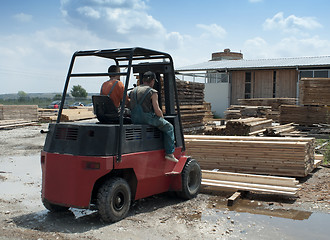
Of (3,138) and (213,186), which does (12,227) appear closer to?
(213,186)

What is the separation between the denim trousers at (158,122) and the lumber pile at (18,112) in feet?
71.8

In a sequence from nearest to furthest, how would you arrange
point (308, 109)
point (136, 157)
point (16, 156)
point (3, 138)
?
point (136, 157)
point (16, 156)
point (3, 138)
point (308, 109)

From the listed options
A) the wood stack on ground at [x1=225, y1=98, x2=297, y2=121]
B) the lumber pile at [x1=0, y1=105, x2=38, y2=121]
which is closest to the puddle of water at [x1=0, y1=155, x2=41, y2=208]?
the wood stack on ground at [x1=225, y1=98, x2=297, y2=121]

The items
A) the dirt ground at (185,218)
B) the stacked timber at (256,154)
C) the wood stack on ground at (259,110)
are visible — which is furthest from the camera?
the wood stack on ground at (259,110)

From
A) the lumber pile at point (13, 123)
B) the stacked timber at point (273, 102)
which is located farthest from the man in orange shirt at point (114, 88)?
the stacked timber at point (273, 102)

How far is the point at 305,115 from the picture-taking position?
63.1ft

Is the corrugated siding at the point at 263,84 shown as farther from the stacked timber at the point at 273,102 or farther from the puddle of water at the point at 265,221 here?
the puddle of water at the point at 265,221

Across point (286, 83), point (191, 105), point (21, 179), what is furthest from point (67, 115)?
point (21, 179)

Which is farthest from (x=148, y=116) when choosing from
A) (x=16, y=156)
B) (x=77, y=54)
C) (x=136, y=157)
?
(x=16, y=156)

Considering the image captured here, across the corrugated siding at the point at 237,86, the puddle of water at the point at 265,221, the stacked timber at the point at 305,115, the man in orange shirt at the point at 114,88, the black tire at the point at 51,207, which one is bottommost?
the puddle of water at the point at 265,221

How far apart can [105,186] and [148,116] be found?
4.30 feet

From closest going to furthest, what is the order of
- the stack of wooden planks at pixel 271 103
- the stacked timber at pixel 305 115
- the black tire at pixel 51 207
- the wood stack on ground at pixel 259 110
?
1. the black tire at pixel 51 207
2. the stacked timber at pixel 305 115
3. the wood stack on ground at pixel 259 110
4. the stack of wooden planks at pixel 271 103

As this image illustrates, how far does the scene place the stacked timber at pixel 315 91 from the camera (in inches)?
712

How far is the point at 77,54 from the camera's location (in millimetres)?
6617
